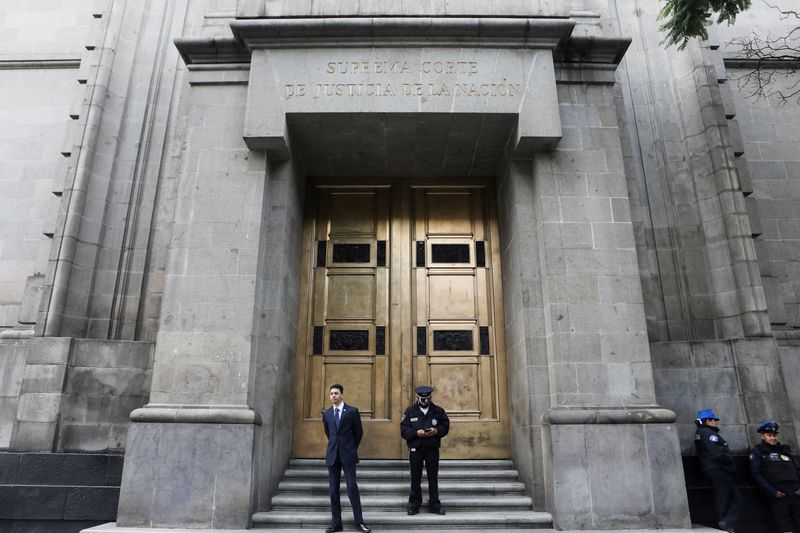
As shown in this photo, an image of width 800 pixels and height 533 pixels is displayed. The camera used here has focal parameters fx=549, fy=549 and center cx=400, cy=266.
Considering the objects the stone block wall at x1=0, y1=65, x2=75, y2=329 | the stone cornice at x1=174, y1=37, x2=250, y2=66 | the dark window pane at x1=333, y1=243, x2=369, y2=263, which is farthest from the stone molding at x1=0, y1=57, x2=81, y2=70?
the dark window pane at x1=333, y1=243, x2=369, y2=263

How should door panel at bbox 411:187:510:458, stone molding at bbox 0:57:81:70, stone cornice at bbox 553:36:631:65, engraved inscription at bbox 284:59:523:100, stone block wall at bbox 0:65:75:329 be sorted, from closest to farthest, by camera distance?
engraved inscription at bbox 284:59:523:100
stone cornice at bbox 553:36:631:65
door panel at bbox 411:187:510:458
stone block wall at bbox 0:65:75:329
stone molding at bbox 0:57:81:70

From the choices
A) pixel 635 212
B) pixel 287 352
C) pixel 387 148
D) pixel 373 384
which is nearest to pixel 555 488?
pixel 373 384

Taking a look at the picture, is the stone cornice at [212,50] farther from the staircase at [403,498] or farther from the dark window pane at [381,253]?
the staircase at [403,498]

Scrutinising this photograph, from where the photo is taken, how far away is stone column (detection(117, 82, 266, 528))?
8070 mm

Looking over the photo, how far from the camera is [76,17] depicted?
45.4 feet

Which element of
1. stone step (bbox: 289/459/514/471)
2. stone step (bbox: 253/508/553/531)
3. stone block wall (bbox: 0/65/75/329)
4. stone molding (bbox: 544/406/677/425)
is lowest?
stone step (bbox: 253/508/553/531)

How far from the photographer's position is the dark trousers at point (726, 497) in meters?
8.49

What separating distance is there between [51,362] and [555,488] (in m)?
8.97

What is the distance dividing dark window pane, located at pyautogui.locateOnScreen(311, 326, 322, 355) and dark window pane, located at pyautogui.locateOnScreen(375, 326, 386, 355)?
3.71ft

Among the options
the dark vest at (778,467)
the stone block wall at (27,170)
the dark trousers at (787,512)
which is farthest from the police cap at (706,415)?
the stone block wall at (27,170)

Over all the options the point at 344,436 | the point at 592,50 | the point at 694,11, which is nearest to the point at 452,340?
the point at 344,436

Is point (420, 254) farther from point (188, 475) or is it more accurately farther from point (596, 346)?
point (188, 475)

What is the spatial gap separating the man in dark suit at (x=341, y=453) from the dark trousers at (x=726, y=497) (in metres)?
5.50

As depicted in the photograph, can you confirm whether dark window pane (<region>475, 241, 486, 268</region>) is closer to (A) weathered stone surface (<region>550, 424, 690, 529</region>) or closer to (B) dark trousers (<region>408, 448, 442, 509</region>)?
(A) weathered stone surface (<region>550, 424, 690, 529</region>)
